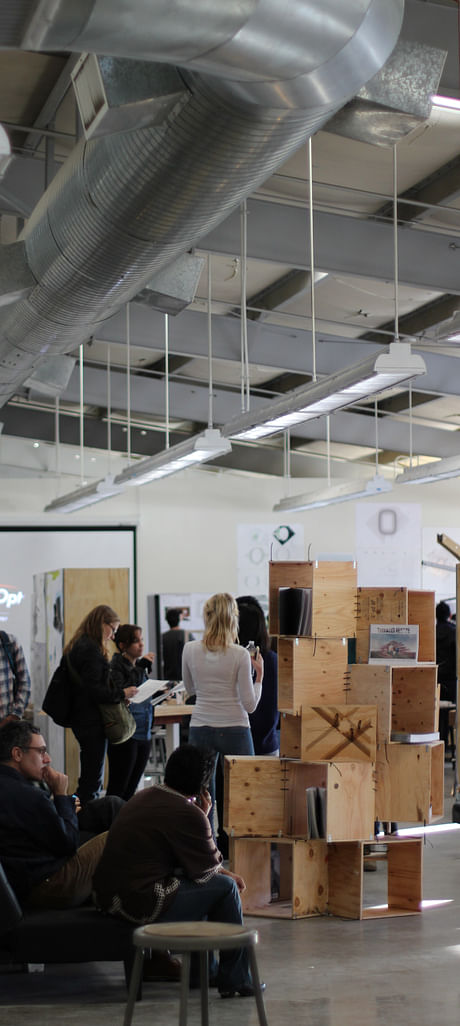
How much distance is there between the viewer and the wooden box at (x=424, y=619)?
6230 millimetres

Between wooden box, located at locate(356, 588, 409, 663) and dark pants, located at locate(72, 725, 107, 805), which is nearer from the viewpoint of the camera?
wooden box, located at locate(356, 588, 409, 663)

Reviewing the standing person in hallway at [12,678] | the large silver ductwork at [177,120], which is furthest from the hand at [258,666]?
the large silver ductwork at [177,120]

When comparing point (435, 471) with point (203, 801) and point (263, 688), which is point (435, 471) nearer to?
point (263, 688)

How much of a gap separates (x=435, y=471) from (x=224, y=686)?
455 centimetres

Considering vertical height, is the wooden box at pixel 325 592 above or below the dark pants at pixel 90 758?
above

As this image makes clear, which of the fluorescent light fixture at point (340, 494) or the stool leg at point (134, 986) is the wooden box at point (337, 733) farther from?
the fluorescent light fixture at point (340, 494)

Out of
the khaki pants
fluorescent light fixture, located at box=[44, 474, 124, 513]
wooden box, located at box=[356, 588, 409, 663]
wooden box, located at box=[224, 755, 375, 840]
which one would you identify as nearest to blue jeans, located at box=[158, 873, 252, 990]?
the khaki pants

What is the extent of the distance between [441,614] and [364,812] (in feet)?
18.6

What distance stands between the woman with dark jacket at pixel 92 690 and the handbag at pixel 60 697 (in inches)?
1.4

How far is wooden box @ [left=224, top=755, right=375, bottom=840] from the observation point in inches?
218

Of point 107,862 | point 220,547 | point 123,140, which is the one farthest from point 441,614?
point 123,140

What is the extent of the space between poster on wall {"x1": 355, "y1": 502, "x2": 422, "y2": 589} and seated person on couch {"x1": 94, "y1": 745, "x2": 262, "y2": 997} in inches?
388

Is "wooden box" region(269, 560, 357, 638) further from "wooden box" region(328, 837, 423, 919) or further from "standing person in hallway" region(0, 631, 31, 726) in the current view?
"standing person in hallway" region(0, 631, 31, 726)

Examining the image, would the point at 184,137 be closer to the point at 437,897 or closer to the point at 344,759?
the point at 344,759
